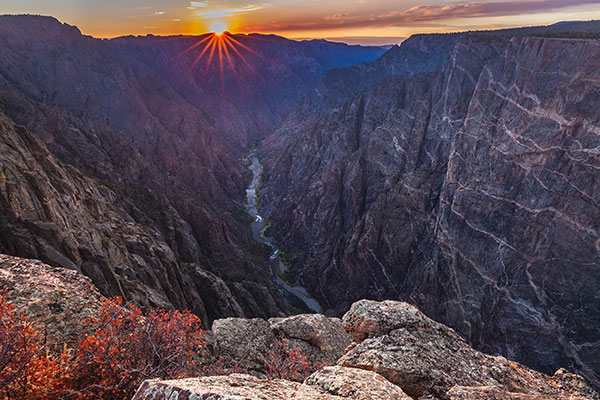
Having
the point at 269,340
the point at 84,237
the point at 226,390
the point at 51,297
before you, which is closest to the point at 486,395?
the point at 226,390

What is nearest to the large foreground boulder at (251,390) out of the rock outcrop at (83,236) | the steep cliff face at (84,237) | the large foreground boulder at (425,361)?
the large foreground boulder at (425,361)

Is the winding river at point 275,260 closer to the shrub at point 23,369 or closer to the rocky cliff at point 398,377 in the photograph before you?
the rocky cliff at point 398,377

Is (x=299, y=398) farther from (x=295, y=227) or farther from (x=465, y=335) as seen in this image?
(x=295, y=227)

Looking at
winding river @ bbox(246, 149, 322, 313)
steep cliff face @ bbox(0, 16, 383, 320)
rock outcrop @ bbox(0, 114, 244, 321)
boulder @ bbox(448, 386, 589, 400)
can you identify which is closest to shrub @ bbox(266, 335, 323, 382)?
boulder @ bbox(448, 386, 589, 400)

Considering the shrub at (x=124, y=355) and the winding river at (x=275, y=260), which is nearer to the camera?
the shrub at (x=124, y=355)

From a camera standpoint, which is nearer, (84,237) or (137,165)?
(84,237)

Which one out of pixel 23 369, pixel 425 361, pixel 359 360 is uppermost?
pixel 23 369

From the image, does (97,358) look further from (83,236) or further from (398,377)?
(83,236)
